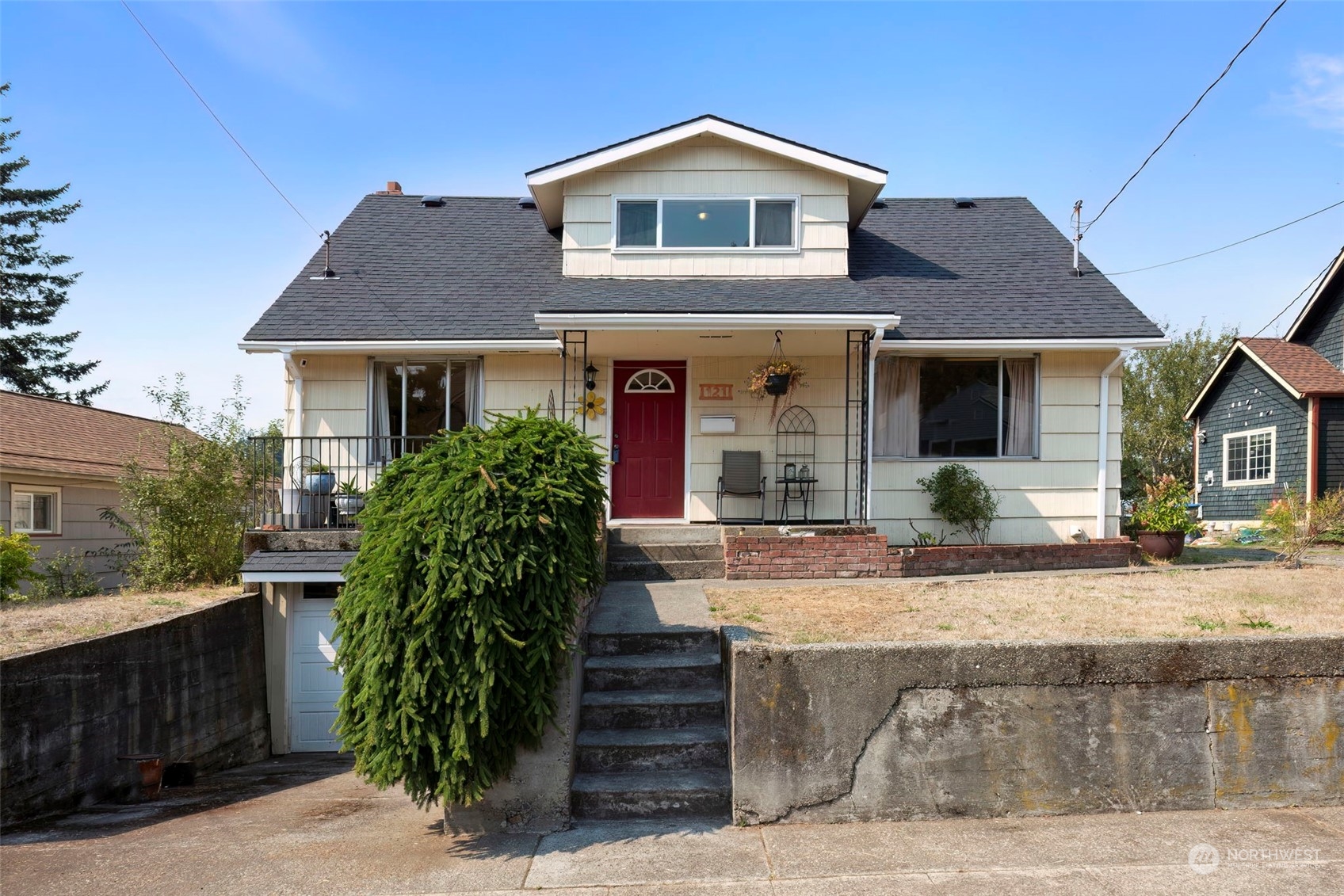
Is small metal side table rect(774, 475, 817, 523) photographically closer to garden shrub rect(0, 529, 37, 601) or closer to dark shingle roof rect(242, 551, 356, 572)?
dark shingle roof rect(242, 551, 356, 572)

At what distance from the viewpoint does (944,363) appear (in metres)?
11.6

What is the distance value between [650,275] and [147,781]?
7.98 metres

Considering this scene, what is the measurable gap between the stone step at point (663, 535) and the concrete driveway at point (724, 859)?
17.3 ft

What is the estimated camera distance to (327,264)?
41.2 feet

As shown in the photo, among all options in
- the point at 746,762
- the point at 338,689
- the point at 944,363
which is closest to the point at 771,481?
the point at 944,363

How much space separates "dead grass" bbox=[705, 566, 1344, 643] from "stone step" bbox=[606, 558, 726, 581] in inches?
37.0

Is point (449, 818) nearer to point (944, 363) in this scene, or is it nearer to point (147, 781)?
point (147, 781)

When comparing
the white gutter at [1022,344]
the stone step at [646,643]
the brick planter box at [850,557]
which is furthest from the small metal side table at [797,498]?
the stone step at [646,643]

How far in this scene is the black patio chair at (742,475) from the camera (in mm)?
11070

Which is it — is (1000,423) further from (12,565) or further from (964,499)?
(12,565)

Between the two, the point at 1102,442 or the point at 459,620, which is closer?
the point at 459,620

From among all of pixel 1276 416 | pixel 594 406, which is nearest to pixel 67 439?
pixel 594 406

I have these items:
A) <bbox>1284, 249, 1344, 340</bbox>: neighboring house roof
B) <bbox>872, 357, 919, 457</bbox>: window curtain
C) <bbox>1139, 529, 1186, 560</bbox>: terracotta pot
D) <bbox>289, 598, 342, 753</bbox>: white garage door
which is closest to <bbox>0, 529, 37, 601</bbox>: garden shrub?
<bbox>289, 598, 342, 753</bbox>: white garage door

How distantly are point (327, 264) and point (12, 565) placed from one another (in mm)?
5409
